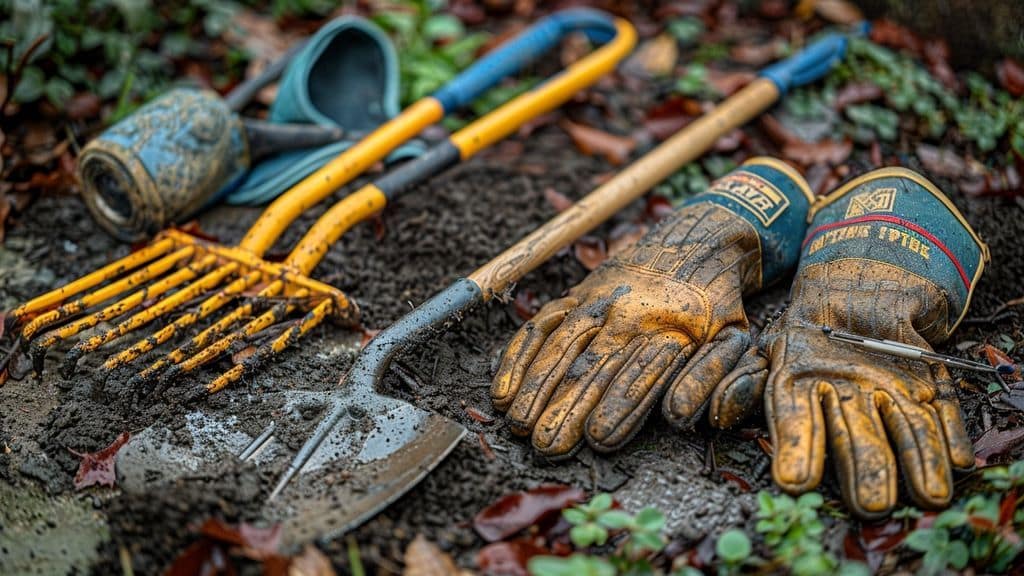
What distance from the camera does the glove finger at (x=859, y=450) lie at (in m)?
1.88

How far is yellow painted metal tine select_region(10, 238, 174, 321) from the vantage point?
8.22 feet

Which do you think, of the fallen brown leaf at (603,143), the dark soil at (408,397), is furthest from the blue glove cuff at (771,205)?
the fallen brown leaf at (603,143)

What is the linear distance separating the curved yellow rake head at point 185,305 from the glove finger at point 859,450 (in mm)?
1357

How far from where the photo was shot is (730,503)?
2047 mm

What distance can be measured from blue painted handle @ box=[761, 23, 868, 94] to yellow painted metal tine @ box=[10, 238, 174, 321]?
2384 millimetres

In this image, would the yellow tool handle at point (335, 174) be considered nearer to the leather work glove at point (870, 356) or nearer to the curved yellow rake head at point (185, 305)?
the curved yellow rake head at point (185, 305)

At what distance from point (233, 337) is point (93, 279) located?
530 millimetres

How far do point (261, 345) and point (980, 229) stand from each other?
2.32 meters

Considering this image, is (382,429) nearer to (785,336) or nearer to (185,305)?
(185,305)

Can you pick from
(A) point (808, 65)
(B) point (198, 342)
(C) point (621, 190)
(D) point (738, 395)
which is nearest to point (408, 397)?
(B) point (198, 342)

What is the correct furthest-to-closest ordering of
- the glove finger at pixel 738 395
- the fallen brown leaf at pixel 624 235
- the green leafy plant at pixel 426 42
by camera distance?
1. the green leafy plant at pixel 426 42
2. the fallen brown leaf at pixel 624 235
3. the glove finger at pixel 738 395

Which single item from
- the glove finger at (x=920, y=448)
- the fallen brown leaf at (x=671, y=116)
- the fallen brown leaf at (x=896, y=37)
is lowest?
the glove finger at (x=920, y=448)

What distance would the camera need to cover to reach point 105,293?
8.26ft

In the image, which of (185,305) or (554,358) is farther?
(185,305)
